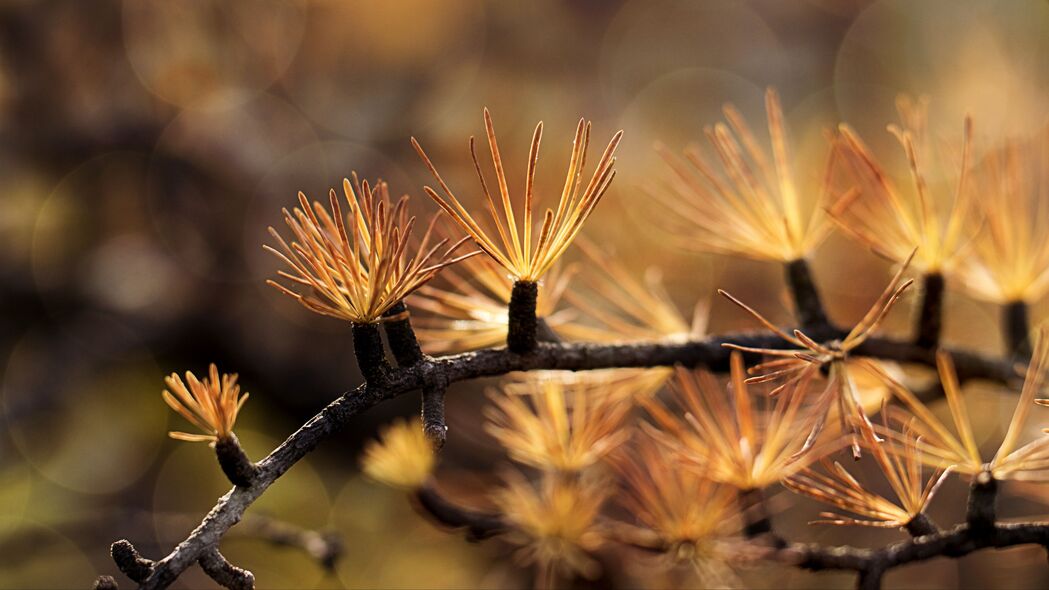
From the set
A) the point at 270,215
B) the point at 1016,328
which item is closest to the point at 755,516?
the point at 1016,328

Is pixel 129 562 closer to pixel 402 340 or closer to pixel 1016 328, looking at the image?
pixel 402 340

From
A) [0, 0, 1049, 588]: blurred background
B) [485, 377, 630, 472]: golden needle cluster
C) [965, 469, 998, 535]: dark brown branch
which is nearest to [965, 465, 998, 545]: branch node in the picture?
[965, 469, 998, 535]: dark brown branch

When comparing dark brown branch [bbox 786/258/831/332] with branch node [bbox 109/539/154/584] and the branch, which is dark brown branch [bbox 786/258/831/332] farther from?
branch node [bbox 109/539/154/584]

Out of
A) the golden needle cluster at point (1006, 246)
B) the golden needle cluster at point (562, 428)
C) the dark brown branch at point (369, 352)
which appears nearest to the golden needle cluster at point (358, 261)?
the dark brown branch at point (369, 352)

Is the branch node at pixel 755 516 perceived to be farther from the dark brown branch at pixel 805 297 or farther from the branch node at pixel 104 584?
the branch node at pixel 104 584

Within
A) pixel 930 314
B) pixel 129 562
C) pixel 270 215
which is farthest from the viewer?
pixel 270 215

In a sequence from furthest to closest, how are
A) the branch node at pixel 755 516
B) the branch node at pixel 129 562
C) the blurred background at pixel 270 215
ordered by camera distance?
the blurred background at pixel 270 215, the branch node at pixel 755 516, the branch node at pixel 129 562
